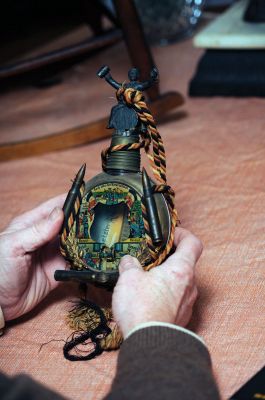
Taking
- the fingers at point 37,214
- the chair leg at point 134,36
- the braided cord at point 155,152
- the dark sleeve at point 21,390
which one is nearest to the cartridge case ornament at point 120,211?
the braided cord at point 155,152

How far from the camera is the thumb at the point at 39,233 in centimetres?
93

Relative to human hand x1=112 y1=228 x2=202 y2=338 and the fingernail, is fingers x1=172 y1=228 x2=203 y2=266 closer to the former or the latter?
human hand x1=112 y1=228 x2=202 y2=338

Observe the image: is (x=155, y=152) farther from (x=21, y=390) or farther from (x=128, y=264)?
(x=21, y=390)

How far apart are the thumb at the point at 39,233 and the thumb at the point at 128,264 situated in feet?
0.36

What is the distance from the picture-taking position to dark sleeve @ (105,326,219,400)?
0.69 metres

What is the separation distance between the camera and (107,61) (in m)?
2.36

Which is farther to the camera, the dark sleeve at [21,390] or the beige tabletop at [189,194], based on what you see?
the beige tabletop at [189,194]

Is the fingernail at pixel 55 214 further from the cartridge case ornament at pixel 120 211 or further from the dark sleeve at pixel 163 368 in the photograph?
the dark sleeve at pixel 163 368

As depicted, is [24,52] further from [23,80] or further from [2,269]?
[2,269]

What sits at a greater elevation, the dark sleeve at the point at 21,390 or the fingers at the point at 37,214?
the dark sleeve at the point at 21,390

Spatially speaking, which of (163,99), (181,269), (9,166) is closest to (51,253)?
(181,269)

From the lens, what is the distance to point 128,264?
874 millimetres

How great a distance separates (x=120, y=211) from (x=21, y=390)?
40 cm

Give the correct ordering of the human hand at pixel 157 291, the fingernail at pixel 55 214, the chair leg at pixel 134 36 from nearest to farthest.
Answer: the human hand at pixel 157 291 < the fingernail at pixel 55 214 < the chair leg at pixel 134 36
